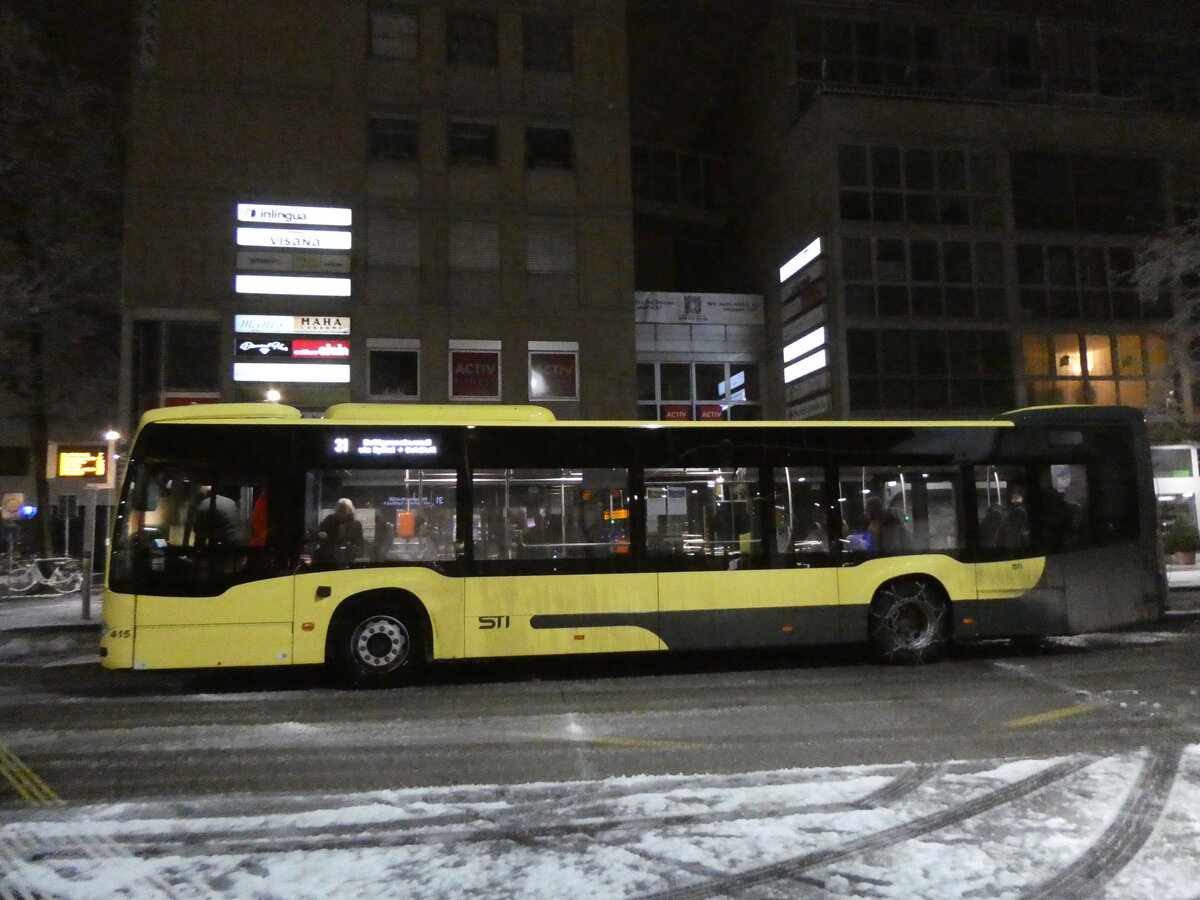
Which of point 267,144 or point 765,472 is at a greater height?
point 267,144

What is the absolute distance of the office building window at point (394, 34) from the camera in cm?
2655

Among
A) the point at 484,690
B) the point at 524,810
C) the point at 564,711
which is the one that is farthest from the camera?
the point at 484,690

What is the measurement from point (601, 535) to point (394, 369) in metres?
17.6

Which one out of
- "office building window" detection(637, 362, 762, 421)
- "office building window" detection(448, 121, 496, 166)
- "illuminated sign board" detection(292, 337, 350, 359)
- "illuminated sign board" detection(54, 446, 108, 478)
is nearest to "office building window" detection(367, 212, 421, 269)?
"office building window" detection(448, 121, 496, 166)

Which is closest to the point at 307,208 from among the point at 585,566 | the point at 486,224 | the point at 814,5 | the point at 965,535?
the point at 486,224

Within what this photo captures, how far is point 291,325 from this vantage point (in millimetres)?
25266

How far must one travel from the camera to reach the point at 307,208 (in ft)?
83.6

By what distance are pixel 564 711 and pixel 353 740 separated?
1.97 m

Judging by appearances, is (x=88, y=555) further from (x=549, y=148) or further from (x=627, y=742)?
(x=549, y=148)

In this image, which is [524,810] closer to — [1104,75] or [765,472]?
[765,472]

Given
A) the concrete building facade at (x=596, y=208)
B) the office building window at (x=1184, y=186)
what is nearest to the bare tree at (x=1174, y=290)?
the concrete building facade at (x=596, y=208)

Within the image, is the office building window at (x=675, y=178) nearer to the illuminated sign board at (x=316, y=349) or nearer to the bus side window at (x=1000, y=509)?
the illuminated sign board at (x=316, y=349)

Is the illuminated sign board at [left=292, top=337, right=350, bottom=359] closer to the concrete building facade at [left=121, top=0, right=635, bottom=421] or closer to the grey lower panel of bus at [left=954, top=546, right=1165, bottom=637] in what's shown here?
the concrete building facade at [left=121, top=0, right=635, bottom=421]

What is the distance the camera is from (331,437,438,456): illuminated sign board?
960 centimetres
